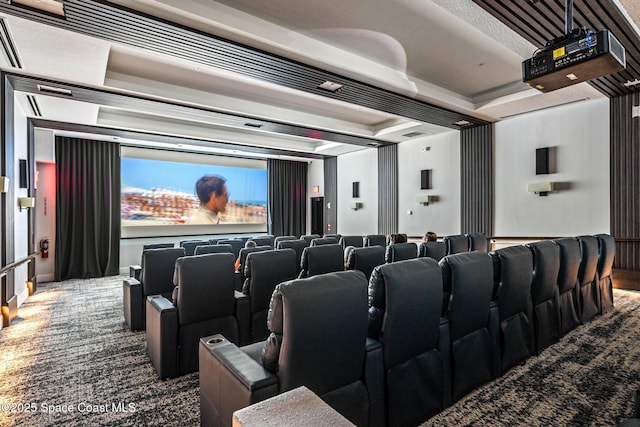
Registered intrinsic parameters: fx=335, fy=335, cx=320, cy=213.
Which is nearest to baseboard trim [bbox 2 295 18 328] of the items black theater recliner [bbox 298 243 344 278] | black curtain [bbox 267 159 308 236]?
black theater recliner [bbox 298 243 344 278]

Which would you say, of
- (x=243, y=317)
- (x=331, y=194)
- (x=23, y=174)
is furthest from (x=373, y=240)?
(x=331, y=194)

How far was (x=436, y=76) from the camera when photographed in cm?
535

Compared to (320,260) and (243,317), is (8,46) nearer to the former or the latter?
(243,317)

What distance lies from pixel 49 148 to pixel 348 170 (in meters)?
7.62

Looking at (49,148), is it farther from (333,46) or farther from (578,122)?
(578,122)

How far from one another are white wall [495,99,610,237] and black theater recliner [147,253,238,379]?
19.8ft

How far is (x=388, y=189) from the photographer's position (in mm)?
9406

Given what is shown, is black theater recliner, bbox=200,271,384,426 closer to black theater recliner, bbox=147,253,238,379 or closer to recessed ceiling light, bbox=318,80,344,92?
black theater recliner, bbox=147,253,238,379

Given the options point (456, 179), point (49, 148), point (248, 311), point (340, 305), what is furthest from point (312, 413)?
point (49, 148)

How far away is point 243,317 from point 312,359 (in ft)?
5.73

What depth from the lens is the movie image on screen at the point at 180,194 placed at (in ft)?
27.8

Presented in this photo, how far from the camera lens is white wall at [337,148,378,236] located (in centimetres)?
998

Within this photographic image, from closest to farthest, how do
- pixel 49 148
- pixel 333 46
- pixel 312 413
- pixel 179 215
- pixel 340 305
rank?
pixel 312 413
pixel 340 305
pixel 333 46
pixel 49 148
pixel 179 215

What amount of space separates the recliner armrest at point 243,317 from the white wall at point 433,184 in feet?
19.7
